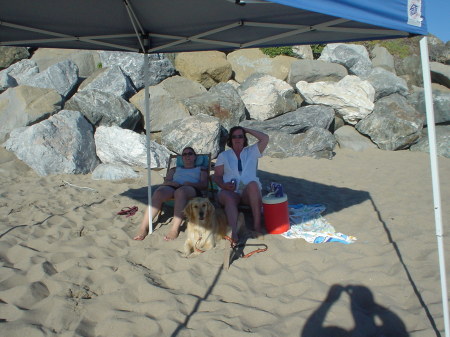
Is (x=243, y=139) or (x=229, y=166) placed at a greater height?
(x=243, y=139)

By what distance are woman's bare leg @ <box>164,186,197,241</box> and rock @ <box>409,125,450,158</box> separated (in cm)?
641

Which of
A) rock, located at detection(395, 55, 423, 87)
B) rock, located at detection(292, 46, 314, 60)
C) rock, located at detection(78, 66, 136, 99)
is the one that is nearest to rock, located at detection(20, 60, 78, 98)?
rock, located at detection(78, 66, 136, 99)

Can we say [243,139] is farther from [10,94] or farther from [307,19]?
[10,94]

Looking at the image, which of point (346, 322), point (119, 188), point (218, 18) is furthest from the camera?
point (119, 188)

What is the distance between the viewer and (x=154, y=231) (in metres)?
4.27

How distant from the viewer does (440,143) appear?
28.1 ft

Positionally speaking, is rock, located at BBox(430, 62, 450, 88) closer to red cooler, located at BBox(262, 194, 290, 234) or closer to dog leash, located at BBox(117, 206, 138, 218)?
red cooler, located at BBox(262, 194, 290, 234)

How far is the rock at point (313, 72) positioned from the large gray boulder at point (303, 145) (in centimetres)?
279

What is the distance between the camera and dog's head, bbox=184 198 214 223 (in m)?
3.74

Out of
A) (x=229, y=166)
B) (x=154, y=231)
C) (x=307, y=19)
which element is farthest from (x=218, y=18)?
(x=154, y=231)

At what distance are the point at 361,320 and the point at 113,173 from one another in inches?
191

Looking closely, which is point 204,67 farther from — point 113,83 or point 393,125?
point 393,125

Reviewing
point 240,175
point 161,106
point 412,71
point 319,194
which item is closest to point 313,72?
point 161,106

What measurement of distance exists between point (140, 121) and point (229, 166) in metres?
4.84
